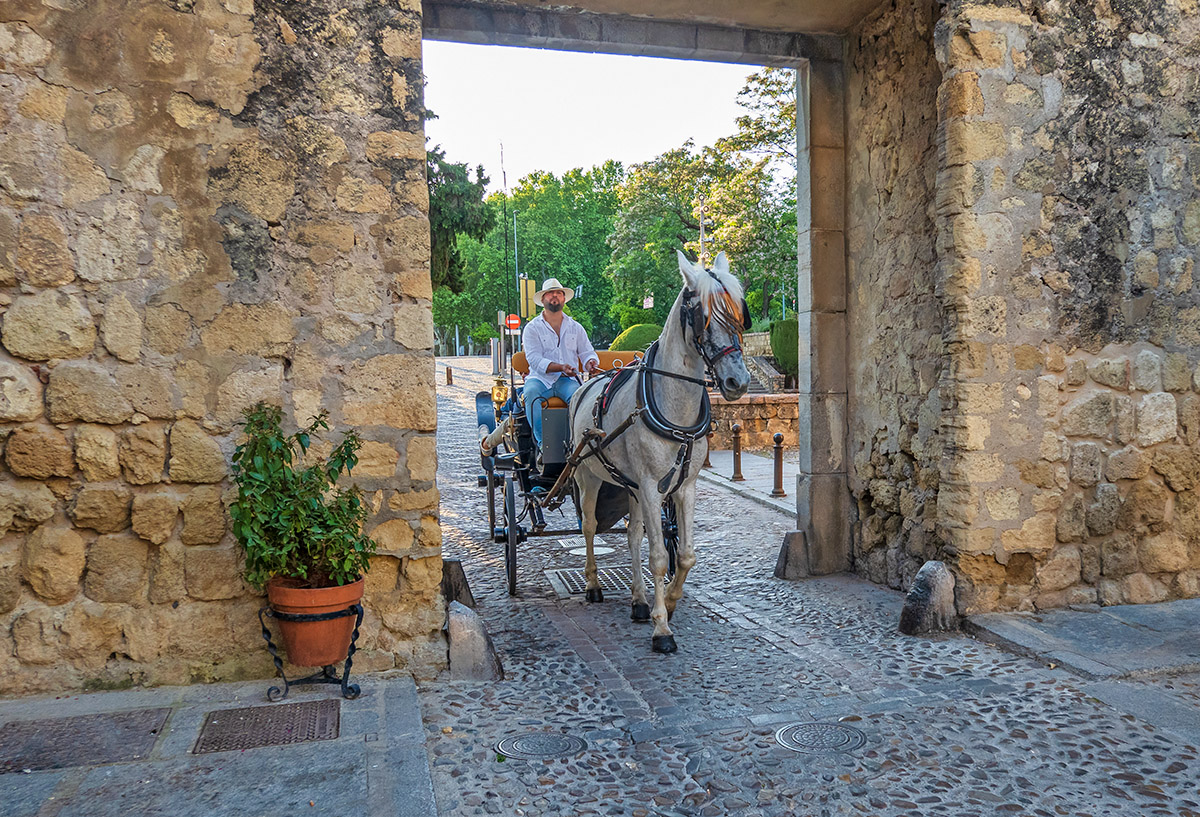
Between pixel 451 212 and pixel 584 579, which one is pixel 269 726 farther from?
pixel 451 212

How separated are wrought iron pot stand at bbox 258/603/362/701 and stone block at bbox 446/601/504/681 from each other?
20.1 inches

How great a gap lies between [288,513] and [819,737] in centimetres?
250

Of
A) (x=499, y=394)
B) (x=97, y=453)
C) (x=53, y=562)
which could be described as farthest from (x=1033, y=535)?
(x=53, y=562)

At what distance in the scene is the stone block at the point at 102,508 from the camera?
3.71 meters

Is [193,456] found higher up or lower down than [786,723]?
higher up

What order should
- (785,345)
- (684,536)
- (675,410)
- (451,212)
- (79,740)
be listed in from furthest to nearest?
(785,345) → (451,212) → (684,536) → (675,410) → (79,740)

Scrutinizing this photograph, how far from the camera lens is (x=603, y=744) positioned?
358cm

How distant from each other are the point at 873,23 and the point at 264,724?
19.5ft

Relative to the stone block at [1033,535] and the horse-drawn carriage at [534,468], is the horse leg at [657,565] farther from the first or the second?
the stone block at [1033,535]

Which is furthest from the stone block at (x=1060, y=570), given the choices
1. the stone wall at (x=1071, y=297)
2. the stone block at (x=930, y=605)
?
the stone block at (x=930, y=605)

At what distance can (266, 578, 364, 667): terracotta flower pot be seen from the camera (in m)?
3.63

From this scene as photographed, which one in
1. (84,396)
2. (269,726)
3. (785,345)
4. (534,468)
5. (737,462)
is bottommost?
(269,726)

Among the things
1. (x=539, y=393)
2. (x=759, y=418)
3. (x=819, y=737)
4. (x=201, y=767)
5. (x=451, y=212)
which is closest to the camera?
(x=201, y=767)

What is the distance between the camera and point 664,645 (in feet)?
15.7
